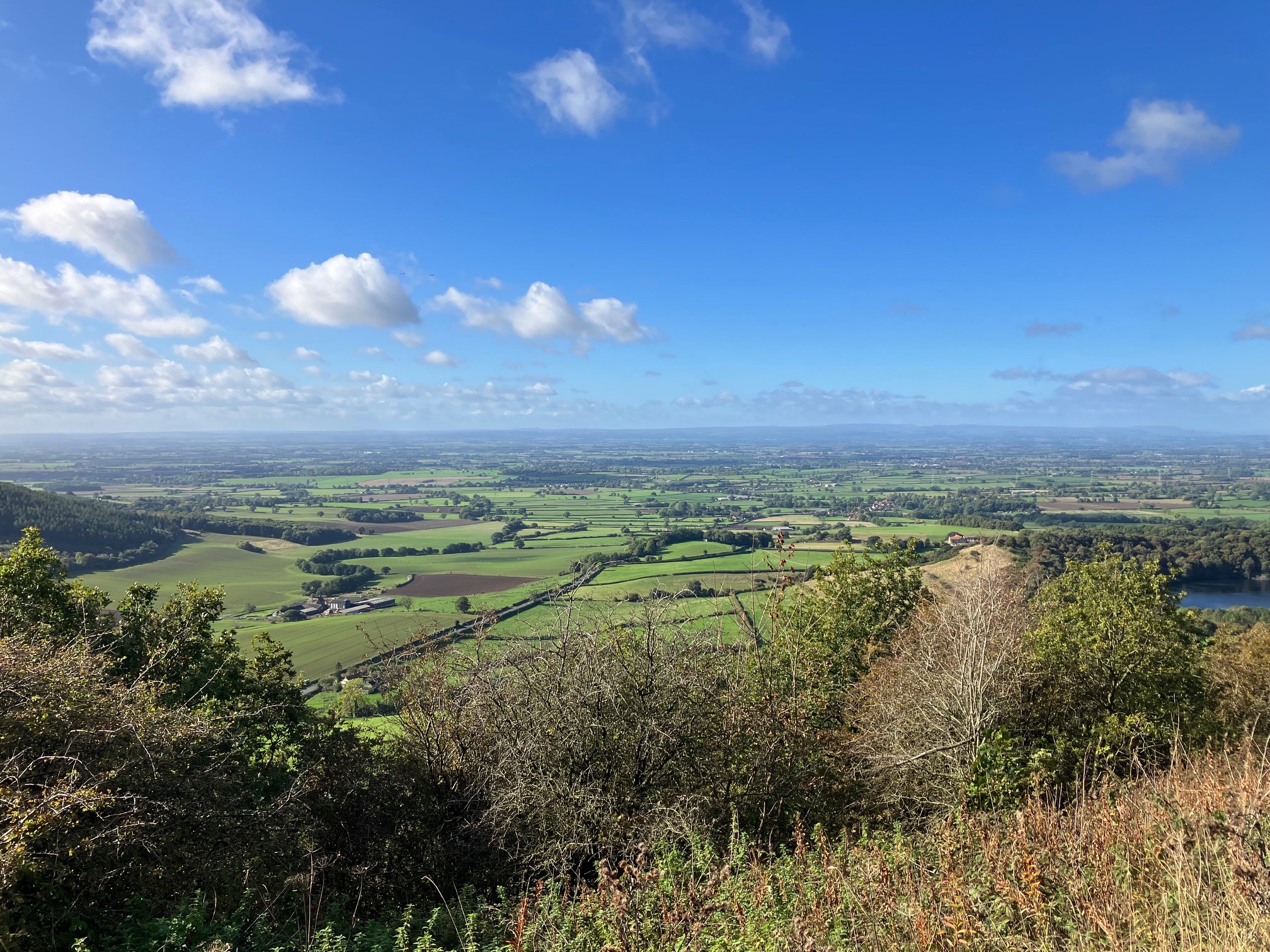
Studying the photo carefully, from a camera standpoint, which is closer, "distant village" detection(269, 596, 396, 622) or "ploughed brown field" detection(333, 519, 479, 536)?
"distant village" detection(269, 596, 396, 622)

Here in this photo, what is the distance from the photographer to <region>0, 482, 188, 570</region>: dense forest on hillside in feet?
150

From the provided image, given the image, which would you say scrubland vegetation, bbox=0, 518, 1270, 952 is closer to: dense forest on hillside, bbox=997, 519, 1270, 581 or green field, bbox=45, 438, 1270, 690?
green field, bbox=45, 438, 1270, 690

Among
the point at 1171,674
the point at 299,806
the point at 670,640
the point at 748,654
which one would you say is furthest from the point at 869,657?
the point at 299,806

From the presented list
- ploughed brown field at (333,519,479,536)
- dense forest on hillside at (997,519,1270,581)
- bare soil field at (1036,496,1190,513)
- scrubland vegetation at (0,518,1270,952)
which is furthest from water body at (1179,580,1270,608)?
ploughed brown field at (333,519,479,536)

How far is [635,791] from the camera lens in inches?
301

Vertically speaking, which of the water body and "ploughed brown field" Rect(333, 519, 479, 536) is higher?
"ploughed brown field" Rect(333, 519, 479, 536)

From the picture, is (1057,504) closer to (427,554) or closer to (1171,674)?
(427,554)

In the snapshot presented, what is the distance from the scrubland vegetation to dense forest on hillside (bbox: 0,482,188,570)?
4595 centimetres

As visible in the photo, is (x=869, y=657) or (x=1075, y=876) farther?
(x=869, y=657)

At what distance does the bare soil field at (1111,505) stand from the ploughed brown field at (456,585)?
7575cm

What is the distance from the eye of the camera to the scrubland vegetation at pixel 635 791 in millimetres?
4570

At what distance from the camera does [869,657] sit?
606 inches

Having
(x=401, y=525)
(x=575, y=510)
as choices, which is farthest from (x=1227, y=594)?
(x=401, y=525)

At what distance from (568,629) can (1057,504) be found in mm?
103472
